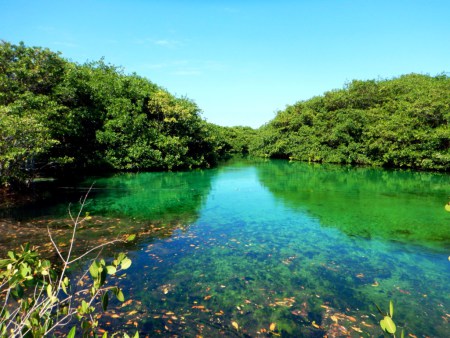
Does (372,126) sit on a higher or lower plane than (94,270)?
higher

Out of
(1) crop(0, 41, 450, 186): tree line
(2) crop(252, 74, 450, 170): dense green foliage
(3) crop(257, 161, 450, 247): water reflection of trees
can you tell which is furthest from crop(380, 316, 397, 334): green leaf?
(2) crop(252, 74, 450, 170): dense green foliage

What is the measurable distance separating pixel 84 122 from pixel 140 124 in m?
4.81

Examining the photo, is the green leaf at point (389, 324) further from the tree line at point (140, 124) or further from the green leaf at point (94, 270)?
the tree line at point (140, 124)

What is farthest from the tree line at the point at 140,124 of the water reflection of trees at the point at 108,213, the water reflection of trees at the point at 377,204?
the water reflection of trees at the point at 377,204

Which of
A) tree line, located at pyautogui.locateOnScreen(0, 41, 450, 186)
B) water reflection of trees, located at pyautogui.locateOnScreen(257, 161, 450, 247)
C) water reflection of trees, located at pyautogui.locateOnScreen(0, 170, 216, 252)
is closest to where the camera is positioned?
water reflection of trees, located at pyautogui.locateOnScreen(0, 170, 216, 252)

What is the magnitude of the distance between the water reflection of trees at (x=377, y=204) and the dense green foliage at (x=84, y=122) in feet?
41.0

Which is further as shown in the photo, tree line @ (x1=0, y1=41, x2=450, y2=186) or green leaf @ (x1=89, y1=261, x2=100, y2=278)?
tree line @ (x1=0, y1=41, x2=450, y2=186)

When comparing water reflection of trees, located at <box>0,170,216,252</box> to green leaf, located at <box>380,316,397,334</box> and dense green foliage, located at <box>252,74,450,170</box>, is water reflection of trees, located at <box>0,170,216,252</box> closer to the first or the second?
green leaf, located at <box>380,316,397,334</box>

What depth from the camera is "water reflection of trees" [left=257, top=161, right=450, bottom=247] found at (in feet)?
35.1

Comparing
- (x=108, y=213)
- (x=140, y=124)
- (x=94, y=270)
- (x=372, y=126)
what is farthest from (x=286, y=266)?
(x=372, y=126)

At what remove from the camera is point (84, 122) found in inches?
1007

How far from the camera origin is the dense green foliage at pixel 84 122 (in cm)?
1383

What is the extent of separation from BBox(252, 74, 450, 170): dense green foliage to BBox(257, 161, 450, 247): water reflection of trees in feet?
19.6

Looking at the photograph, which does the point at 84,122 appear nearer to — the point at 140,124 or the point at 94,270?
the point at 140,124
